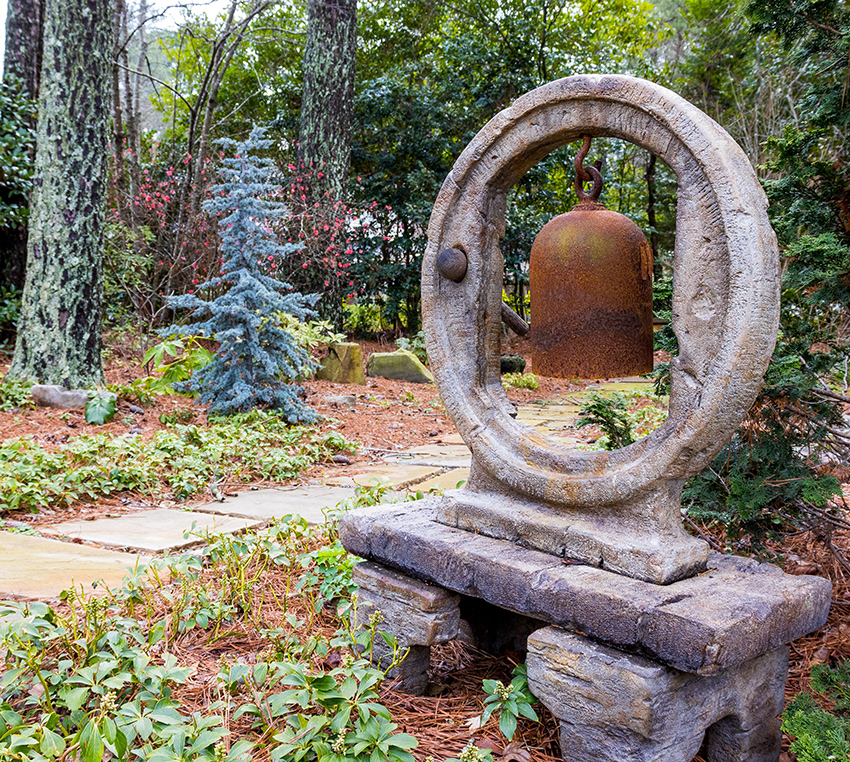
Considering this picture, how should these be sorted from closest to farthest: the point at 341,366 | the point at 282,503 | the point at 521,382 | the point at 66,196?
the point at 282,503
the point at 66,196
the point at 341,366
the point at 521,382

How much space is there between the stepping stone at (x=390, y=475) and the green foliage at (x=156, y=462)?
1.10 ft

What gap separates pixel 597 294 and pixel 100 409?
4.71 meters

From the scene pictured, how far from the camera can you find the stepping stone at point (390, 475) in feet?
14.8

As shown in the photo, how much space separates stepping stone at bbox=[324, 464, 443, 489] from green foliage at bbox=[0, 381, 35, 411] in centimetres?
288

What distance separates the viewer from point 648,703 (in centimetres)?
165

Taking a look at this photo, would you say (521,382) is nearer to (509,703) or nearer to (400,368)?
(400,368)

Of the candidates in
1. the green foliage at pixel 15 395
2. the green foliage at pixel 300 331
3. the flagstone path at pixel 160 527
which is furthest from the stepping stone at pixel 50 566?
the green foliage at pixel 300 331

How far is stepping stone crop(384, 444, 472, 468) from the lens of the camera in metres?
5.24

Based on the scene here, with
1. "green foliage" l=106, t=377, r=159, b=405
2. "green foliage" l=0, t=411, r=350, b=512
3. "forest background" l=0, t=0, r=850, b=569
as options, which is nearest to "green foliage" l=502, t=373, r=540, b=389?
"forest background" l=0, t=0, r=850, b=569

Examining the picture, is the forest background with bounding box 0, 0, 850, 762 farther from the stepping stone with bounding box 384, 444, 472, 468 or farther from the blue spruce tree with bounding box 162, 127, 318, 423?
the stepping stone with bounding box 384, 444, 472, 468

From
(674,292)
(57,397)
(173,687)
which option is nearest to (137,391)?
(57,397)

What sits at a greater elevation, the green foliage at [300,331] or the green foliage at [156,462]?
the green foliage at [300,331]

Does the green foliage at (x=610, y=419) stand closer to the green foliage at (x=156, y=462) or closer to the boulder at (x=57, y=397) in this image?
the green foliage at (x=156, y=462)

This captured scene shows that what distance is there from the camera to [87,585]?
271 cm
